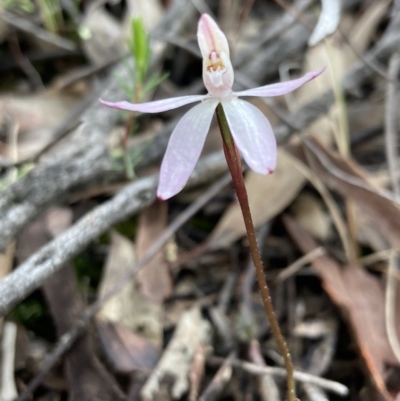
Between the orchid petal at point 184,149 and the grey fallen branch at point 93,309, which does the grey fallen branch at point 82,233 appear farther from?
the orchid petal at point 184,149

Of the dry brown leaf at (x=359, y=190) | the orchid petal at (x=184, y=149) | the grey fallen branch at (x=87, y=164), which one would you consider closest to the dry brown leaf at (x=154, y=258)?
the grey fallen branch at (x=87, y=164)

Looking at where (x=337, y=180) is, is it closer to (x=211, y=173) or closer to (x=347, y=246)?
(x=347, y=246)

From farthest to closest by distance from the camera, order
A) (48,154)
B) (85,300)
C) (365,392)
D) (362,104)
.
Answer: (362,104) → (48,154) → (85,300) → (365,392)

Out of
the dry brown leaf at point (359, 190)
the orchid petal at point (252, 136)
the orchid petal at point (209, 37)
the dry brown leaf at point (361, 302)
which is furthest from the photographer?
the dry brown leaf at point (359, 190)

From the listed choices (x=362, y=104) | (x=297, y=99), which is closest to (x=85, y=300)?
(x=297, y=99)

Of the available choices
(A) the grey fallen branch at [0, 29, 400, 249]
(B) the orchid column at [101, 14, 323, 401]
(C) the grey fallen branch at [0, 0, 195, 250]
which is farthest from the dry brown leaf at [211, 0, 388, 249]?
(B) the orchid column at [101, 14, 323, 401]

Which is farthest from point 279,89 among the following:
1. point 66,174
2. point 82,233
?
point 66,174

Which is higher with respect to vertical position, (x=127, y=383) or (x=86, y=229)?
(x=86, y=229)
